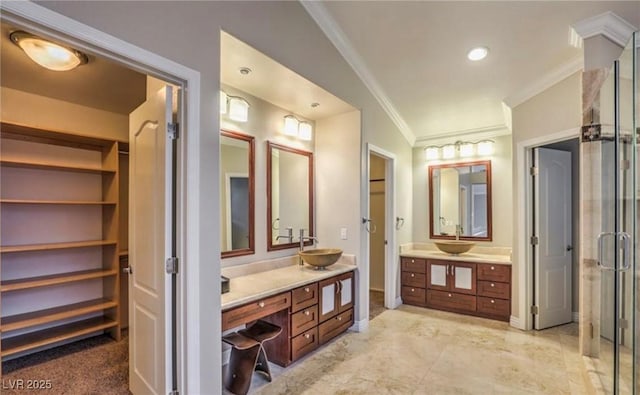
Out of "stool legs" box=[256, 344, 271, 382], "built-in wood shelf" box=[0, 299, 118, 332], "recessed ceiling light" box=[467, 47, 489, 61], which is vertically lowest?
"stool legs" box=[256, 344, 271, 382]

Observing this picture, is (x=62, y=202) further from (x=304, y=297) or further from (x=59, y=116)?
(x=304, y=297)

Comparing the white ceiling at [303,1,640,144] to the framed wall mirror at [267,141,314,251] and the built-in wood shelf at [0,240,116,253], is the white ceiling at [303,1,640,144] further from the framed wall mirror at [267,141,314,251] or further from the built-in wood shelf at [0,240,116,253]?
the built-in wood shelf at [0,240,116,253]

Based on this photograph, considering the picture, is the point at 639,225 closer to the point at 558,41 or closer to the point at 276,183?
the point at 558,41

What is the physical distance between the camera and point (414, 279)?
4410 millimetres

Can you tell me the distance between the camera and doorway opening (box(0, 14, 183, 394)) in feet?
6.09

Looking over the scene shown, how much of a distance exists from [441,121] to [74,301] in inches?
197

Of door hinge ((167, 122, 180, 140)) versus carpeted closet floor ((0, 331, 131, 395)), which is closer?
door hinge ((167, 122, 180, 140))

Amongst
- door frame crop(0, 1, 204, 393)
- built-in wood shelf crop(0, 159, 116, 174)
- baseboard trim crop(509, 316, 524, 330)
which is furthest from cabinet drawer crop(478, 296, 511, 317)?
built-in wood shelf crop(0, 159, 116, 174)

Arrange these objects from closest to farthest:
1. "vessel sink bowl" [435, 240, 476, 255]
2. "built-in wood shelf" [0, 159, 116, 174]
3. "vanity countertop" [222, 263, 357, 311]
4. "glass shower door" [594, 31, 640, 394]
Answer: "glass shower door" [594, 31, 640, 394] < "vanity countertop" [222, 263, 357, 311] < "built-in wood shelf" [0, 159, 116, 174] < "vessel sink bowl" [435, 240, 476, 255]

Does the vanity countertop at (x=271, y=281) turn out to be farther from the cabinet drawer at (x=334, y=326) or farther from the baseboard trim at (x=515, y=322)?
the baseboard trim at (x=515, y=322)

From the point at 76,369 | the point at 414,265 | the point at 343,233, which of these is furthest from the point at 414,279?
the point at 76,369

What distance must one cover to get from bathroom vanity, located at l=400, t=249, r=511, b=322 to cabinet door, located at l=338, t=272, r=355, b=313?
1.40m

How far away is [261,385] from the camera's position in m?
2.37

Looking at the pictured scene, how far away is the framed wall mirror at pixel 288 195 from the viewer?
3.14 m
